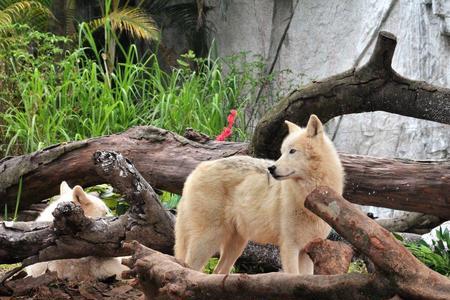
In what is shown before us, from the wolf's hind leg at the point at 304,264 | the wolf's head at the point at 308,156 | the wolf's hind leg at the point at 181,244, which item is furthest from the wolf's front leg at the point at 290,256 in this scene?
the wolf's hind leg at the point at 181,244

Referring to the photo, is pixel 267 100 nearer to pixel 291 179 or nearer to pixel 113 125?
pixel 113 125

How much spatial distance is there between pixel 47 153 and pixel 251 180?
112 inches

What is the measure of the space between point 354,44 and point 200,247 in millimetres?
7987

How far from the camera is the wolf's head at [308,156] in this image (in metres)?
4.80

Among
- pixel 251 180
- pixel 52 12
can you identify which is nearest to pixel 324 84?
pixel 251 180

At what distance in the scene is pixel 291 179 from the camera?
4.92 meters

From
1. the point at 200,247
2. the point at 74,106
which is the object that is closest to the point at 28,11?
the point at 74,106

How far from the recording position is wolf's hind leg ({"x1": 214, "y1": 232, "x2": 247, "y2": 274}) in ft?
17.8

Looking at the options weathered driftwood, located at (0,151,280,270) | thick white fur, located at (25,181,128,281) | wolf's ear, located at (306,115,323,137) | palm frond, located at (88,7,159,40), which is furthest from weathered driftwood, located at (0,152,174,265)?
palm frond, located at (88,7,159,40)

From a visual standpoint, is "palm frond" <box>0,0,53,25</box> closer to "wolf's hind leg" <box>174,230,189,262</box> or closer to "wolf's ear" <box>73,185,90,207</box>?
"wolf's ear" <box>73,185,90,207</box>

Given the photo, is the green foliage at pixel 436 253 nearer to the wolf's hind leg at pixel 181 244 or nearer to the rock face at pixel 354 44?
the wolf's hind leg at pixel 181 244

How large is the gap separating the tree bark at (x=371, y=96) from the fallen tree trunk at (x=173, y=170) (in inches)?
16.6

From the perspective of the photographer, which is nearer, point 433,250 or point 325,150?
point 325,150

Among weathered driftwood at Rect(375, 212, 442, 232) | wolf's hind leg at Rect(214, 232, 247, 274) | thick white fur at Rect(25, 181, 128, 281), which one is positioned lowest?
weathered driftwood at Rect(375, 212, 442, 232)
